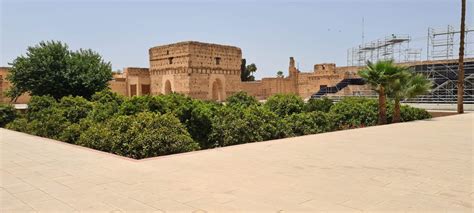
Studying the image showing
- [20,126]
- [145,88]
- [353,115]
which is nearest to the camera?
[20,126]

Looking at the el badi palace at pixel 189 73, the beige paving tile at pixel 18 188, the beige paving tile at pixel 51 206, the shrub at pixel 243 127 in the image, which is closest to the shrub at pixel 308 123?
the shrub at pixel 243 127

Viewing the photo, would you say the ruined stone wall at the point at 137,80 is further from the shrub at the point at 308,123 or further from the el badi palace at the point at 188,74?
the shrub at the point at 308,123

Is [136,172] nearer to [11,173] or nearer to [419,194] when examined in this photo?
[11,173]

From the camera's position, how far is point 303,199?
13.9 feet

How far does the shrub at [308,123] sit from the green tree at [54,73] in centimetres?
1050

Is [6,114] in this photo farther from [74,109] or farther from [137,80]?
[137,80]

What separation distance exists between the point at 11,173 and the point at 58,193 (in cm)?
173

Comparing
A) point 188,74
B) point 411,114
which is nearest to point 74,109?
point 411,114

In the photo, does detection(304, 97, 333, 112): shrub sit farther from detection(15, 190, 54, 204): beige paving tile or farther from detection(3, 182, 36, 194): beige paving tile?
detection(15, 190, 54, 204): beige paving tile

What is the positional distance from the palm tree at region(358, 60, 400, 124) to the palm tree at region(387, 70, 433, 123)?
224 millimetres

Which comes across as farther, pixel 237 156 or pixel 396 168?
pixel 237 156

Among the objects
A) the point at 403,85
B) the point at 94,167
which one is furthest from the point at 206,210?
the point at 403,85

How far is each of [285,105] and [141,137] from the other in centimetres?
759

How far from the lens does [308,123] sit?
11664mm
